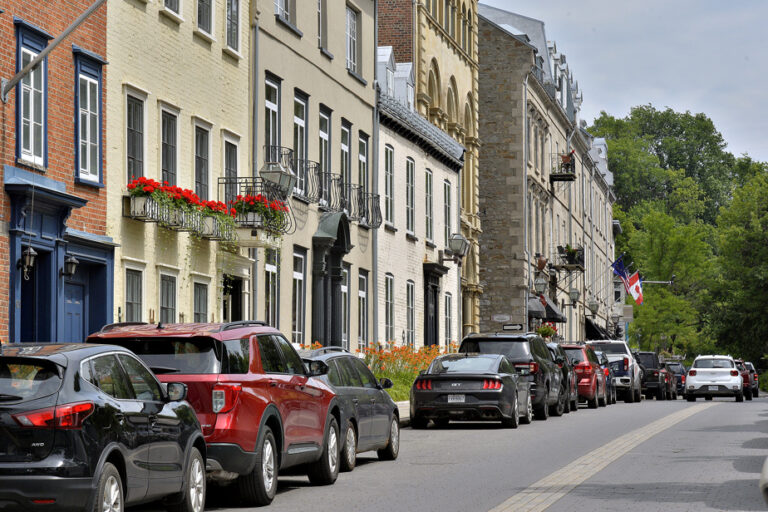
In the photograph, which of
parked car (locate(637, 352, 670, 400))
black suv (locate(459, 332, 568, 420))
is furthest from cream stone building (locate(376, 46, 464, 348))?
black suv (locate(459, 332, 568, 420))

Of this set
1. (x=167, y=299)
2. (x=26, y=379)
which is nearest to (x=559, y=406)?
(x=167, y=299)

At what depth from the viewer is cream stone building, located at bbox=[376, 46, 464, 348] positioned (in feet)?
120

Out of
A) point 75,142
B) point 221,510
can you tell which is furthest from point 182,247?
point 221,510

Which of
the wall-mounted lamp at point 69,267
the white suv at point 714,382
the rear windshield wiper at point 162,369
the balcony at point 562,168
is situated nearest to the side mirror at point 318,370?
the rear windshield wiper at point 162,369

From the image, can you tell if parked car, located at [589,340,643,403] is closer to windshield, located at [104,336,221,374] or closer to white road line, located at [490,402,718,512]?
white road line, located at [490,402,718,512]

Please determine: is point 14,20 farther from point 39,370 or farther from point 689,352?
point 689,352

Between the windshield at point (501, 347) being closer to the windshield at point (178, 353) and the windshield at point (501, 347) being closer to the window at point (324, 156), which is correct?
the window at point (324, 156)

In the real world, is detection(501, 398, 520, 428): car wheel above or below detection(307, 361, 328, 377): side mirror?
below

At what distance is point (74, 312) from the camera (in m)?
19.5

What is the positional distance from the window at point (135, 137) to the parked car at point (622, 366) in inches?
891

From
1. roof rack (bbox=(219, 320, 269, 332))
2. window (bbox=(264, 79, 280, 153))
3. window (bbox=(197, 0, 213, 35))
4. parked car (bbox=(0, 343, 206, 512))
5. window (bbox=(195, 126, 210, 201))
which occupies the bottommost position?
parked car (bbox=(0, 343, 206, 512))

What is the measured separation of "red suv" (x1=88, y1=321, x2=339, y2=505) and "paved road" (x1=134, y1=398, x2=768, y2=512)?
47 cm

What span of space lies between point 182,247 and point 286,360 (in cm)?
944

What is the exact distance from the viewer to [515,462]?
17172 millimetres
